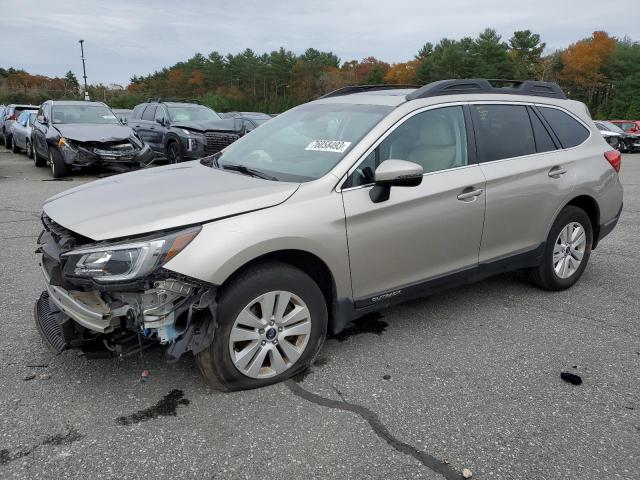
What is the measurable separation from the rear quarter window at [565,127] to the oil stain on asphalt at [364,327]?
226 centimetres

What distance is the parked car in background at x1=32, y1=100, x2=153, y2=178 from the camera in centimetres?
1139

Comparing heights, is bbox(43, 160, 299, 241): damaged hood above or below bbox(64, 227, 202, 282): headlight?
above

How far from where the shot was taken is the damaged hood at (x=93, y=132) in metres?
11.5

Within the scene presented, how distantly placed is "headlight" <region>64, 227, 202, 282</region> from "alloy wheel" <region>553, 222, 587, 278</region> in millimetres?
3450

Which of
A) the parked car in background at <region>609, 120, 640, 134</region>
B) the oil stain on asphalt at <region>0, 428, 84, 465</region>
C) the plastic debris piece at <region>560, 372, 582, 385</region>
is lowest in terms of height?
the plastic debris piece at <region>560, 372, 582, 385</region>

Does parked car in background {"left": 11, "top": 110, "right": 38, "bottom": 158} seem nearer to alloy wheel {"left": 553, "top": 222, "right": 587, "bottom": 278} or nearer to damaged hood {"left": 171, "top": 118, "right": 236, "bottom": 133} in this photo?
damaged hood {"left": 171, "top": 118, "right": 236, "bottom": 133}

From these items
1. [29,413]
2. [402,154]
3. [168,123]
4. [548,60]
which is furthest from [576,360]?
[548,60]

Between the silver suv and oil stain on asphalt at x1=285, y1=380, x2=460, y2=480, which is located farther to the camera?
the silver suv

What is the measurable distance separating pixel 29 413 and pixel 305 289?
162 centimetres

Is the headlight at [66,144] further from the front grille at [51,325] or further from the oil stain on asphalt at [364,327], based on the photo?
the oil stain on asphalt at [364,327]

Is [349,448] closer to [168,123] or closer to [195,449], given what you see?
[195,449]

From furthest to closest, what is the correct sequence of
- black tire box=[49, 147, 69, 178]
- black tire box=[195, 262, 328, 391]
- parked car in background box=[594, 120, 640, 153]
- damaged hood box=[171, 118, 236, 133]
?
parked car in background box=[594, 120, 640, 153], damaged hood box=[171, 118, 236, 133], black tire box=[49, 147, 69, 178], black tire box=[195, 262, 328, 391]

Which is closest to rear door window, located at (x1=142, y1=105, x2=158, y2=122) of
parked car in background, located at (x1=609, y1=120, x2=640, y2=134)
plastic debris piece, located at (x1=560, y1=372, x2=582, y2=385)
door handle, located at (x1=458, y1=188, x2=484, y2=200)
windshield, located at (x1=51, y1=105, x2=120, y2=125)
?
windshield, located at (x1=51, y1=105, x2=120, y2=125)

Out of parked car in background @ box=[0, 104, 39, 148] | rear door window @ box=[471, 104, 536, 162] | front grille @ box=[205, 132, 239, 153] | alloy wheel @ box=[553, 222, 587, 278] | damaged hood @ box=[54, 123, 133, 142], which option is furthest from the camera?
parked car in background @ box=[0, 104, 39, 148]
